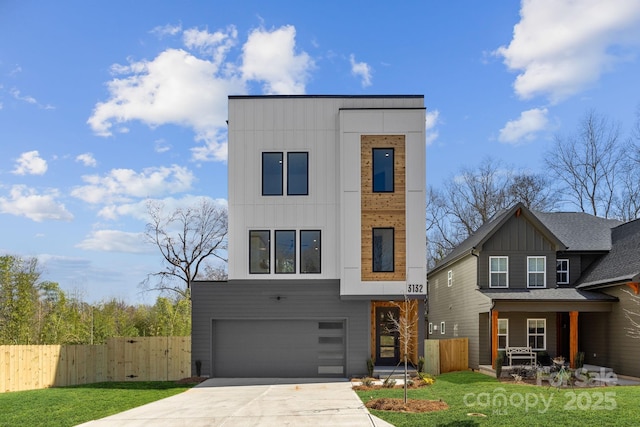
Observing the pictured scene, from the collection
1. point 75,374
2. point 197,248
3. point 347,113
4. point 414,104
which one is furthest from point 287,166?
point 197,248

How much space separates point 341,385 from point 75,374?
9.22 metres

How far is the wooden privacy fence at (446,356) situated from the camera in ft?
72.7

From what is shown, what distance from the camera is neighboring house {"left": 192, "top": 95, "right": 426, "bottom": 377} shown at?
20.3 m

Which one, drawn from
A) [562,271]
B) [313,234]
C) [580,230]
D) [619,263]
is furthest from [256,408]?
[580,230]

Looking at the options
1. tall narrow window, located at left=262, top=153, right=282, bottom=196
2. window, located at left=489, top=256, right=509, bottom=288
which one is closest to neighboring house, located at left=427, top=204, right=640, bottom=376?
window, located at left=489, top=256, right=509, bottom=288

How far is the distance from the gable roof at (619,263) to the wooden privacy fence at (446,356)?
5440 millimetres

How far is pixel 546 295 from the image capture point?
73.0 ft

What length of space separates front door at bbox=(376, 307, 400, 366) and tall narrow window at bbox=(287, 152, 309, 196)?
575 centimetres

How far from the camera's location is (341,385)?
60.6ft

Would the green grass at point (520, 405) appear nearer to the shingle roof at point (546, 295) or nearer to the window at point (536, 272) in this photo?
the shingle roof at point (546, 295)

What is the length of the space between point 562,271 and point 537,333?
3.00m

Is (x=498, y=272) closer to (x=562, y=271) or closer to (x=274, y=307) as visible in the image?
(x=562, y=271)

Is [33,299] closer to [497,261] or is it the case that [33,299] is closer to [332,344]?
[332,344]

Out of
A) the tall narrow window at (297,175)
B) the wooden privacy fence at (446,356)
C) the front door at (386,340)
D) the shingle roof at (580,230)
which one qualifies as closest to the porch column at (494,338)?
the wooden privacy fence at (446,356)
